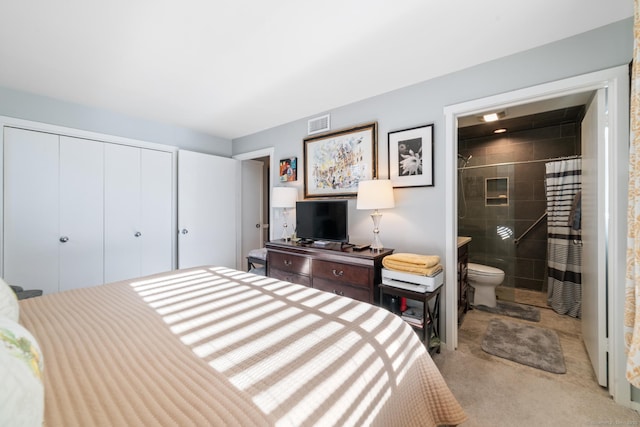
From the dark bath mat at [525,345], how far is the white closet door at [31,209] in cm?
423

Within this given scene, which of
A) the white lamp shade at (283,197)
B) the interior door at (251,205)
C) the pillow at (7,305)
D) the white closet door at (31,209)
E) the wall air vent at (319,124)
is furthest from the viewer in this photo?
the interior door at (251,205)

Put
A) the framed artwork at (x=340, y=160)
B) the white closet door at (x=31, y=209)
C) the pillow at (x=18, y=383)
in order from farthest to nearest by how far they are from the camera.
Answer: the framed artwork at (x=340, y=160)
the white closet door at (x=31, y=209)
the pillow at (x=18, y=383)

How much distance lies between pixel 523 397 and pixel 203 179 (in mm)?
3954

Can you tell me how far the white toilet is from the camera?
304 cm

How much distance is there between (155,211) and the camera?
11.0ft

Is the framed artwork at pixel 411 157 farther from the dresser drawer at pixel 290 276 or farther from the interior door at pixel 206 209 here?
the interior door at pixel 206 209

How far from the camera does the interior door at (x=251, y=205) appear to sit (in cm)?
433

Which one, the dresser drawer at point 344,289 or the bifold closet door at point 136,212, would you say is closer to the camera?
the dresser drawer at point 344,289

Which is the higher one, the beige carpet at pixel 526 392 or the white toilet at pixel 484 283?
the white toilet at pixel 484 283

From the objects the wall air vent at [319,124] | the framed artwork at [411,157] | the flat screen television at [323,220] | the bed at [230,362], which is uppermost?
the wall air vent at [319,124]

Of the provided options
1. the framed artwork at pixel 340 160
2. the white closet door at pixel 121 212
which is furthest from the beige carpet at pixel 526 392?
the white closet door at pixel 121 212

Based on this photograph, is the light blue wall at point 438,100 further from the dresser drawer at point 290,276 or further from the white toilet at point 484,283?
the white toilet at point 484,283

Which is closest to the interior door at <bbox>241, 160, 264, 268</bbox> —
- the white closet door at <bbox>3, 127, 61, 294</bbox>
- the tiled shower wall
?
the white closet door at <bbox>3, 127, 61, 294</bbox>

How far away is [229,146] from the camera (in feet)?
14.0
